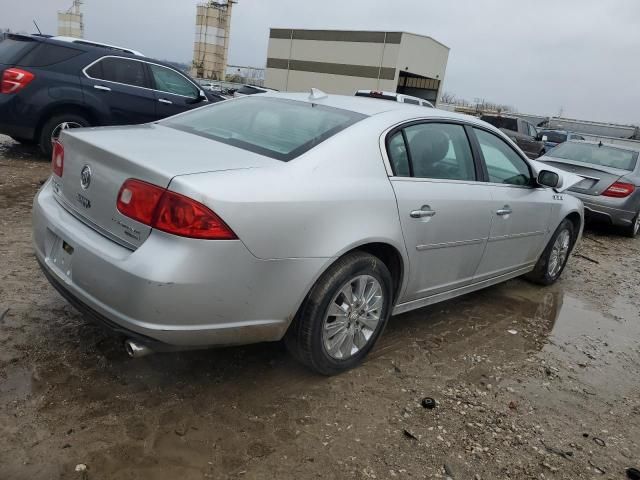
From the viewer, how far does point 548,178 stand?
4320mm

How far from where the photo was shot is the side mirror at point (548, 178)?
430 cm

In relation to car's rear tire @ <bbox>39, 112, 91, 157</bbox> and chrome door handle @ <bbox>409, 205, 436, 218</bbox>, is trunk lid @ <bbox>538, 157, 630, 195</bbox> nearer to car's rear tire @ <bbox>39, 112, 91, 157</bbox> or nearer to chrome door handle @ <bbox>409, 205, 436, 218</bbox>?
chrome door handle @ <bbox>409, 205, 436, 218</bbox>

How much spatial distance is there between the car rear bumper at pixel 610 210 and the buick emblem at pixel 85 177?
695 centimetres

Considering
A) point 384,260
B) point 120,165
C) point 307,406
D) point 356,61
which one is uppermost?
point 356,61

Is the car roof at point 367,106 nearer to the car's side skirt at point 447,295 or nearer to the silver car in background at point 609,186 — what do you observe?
the car's side skirt at point 447,295

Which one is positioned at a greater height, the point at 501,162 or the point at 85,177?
the point at 501,162

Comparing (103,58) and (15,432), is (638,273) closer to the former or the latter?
(15,432)

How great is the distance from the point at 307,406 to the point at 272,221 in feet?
3.38

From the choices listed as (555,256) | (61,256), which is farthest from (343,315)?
(555,256)

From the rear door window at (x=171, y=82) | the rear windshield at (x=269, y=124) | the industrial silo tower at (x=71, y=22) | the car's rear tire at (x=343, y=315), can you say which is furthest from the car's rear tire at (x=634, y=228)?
the industrial silo tower at (x=71, y=22)

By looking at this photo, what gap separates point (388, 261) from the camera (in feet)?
10.3

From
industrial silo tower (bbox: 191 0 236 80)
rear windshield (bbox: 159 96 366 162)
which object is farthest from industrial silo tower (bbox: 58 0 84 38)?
rear windshield (bbox: 159 96 366 162)

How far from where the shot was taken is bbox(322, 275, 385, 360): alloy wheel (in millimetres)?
2848

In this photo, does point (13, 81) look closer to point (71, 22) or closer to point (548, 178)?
point (548, 178)
